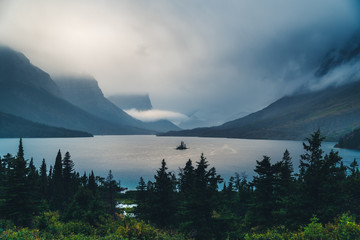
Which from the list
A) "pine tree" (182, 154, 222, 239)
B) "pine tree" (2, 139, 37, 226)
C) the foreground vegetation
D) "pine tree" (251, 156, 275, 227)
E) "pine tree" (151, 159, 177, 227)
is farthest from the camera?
"pine tree" (151, 159, 177, 227)

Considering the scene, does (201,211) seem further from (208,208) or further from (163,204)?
(163,204)

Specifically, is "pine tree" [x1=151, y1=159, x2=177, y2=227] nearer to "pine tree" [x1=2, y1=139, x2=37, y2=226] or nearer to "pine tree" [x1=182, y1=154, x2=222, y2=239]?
"pine tree" [x1=182, y1=154, x2=222, y2=239]

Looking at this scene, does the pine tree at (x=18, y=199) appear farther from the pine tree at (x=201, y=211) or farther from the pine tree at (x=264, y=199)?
the pine tree at (x=264, y=199)

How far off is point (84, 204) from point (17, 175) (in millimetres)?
9574

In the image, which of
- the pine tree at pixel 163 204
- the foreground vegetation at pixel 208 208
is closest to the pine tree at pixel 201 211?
the foreground vegetation at pixel 208 208

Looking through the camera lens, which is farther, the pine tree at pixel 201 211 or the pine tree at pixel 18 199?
the pine tree at pixel 18 199

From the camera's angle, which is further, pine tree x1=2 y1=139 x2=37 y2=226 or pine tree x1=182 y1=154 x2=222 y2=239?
pine tree x1=2 y1=139 x2=37 y2=226

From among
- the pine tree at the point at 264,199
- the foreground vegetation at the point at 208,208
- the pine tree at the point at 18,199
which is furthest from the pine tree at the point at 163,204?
the pine tree at the point at 18,199

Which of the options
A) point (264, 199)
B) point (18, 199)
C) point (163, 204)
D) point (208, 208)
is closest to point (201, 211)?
point (208, 208)

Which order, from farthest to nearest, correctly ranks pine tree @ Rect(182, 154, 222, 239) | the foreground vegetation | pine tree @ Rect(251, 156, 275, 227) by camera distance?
1. pine tree @ Rect(251, 156, 275, 227)
2. pine tree @ Rect(182, 154, 222, 239)
3. the foreground vegetation

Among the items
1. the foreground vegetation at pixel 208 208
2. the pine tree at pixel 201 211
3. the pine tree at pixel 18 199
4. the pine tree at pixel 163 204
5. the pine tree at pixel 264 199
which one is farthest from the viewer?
the pine tree at pixel 163 204

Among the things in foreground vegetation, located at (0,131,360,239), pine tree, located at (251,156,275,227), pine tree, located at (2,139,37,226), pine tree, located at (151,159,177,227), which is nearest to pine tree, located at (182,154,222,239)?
foreground vegetation, located at (0,131,360,239)

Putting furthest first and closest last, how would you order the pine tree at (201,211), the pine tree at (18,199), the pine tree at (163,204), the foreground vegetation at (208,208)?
1. the pine tree at (163,204)
2. the pine tree at (18,199)
3. the pine tree at (201,211)
4. the foreground vegetation at (208,208)

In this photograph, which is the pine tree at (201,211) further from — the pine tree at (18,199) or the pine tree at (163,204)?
the pine tree at (18,199)
